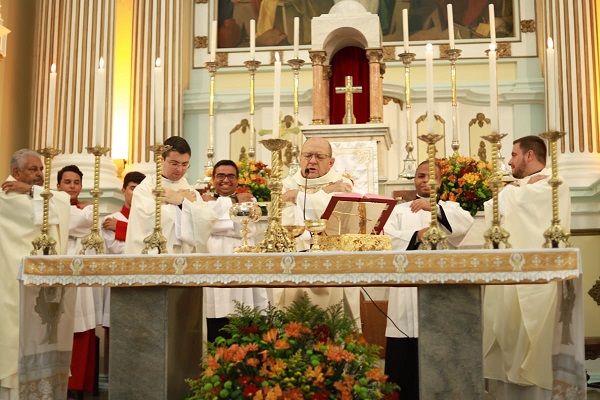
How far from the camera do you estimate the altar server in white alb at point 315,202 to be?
17.5 ft

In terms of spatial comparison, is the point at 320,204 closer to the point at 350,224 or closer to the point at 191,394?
the point at 350,224

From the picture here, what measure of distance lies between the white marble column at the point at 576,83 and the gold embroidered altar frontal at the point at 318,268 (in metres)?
5.58

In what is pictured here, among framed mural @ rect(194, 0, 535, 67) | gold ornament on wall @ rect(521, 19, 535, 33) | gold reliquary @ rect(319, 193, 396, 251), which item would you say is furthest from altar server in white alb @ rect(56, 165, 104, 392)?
gold ornament on wall @ rect(521, 19, 535, 33)

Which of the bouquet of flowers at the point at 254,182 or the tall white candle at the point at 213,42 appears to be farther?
the tall white candle at the point at 213,42

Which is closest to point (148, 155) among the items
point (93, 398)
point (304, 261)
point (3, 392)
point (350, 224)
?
point (93, 398)

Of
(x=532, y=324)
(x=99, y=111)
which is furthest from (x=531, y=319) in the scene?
(x=99, y=111)

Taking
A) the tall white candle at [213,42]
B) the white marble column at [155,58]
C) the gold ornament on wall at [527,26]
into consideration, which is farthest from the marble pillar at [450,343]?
the gold ornament on wall at [527,26]

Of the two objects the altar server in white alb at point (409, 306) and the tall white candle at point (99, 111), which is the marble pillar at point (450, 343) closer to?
the altar server in white alb at point (409, 306)

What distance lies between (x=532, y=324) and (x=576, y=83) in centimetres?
557

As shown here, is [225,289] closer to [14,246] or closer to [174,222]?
[174,222]

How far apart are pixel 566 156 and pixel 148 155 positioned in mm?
4734

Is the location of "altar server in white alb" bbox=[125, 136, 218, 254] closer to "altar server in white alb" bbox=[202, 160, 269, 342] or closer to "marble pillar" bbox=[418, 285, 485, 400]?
"altar server in white alb" bbox=[202, 160, 269, 342]

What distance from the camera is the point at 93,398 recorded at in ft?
20.4

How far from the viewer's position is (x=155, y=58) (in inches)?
416
